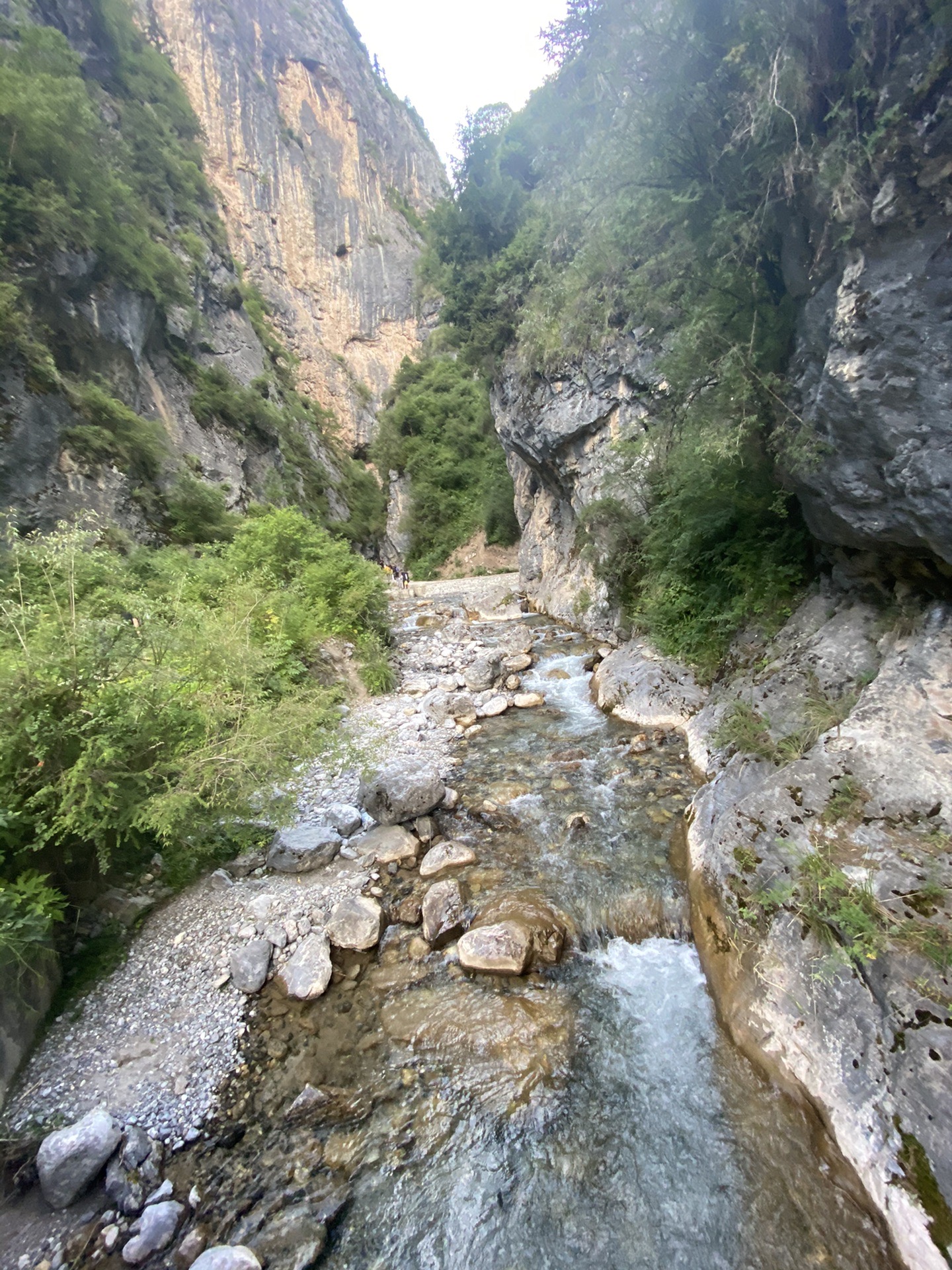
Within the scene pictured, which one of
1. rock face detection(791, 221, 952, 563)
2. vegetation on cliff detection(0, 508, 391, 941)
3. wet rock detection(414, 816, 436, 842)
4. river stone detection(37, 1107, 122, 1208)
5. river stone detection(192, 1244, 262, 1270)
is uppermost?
rock face detection(791, 221, 952, 563)

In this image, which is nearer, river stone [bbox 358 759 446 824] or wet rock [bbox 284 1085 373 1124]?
wet rock [bbox 284 1085 373 1124]

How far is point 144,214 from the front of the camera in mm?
18578

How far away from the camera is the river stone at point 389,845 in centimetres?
532

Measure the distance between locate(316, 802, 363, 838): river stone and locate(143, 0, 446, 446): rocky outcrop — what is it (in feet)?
137

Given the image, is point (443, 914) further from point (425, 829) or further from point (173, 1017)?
point (173, 1017)

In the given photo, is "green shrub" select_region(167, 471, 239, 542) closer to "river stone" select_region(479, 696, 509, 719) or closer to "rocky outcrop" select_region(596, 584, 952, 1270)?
"river stone" select_region(479, 696, 509, 719)

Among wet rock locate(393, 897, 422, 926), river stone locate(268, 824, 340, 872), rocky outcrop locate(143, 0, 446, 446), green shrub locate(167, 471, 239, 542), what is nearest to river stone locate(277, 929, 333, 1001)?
wet rock locate(393, 897, 422, 926)

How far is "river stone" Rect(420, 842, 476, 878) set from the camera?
5.16 meters

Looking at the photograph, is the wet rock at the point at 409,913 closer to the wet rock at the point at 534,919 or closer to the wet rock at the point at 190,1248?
the wet rock at the point at 534,919

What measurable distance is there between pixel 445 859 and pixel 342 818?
1.39m

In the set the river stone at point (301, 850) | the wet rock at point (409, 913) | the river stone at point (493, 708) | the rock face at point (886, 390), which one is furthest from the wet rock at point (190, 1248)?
the river stone at point (493, 708)

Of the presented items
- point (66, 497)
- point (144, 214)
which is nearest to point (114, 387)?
point (66, 497)

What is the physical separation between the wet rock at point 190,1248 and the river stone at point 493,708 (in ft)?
23.0

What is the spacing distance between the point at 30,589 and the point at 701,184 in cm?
867
